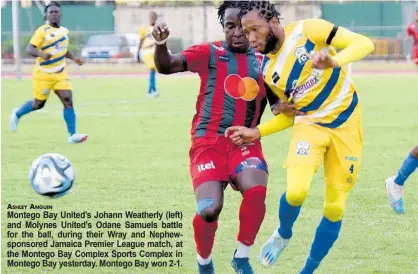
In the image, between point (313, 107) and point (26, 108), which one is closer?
point (313, 107)

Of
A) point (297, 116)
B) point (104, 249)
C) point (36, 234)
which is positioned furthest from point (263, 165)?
point (36, 234)

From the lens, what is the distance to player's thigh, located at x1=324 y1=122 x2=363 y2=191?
240 inches

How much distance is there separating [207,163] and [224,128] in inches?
12.0

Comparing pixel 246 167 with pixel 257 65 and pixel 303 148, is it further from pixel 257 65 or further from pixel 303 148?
pixel 257 65

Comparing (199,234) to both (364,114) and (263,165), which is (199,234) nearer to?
(263,165)

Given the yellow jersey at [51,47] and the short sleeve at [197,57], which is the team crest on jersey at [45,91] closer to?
the yellow jersey at [51,47]

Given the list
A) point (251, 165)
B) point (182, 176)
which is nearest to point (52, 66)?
point (182, 176)

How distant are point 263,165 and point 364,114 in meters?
11.7

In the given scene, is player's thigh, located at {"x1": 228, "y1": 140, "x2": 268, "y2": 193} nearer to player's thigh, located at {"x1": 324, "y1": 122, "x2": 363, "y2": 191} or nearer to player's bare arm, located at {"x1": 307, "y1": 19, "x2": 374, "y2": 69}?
player's thigh, located at {"x1": 324, "y1": 122, "x2": 363, "y2": 191}

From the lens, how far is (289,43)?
6.10m

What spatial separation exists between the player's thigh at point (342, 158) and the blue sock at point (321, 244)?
279 mm

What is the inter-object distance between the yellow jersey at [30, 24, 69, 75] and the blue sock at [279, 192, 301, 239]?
8.35 m

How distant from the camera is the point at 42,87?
549 inches

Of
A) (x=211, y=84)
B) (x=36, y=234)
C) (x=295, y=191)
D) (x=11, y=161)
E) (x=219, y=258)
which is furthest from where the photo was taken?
(x=11, y=161)
